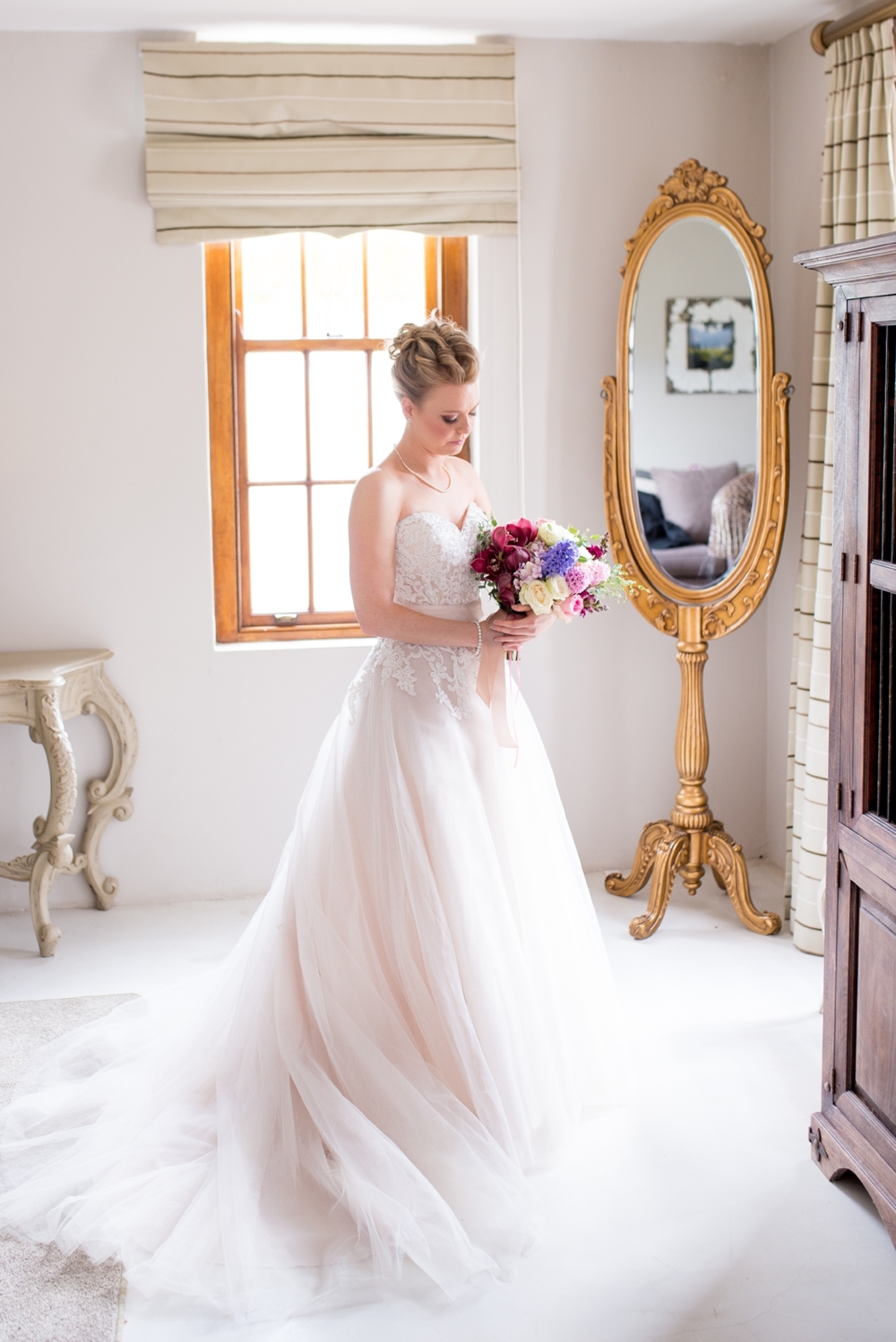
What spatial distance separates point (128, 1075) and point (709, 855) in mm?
1997

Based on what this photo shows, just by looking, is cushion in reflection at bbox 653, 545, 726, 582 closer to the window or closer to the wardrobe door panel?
the window

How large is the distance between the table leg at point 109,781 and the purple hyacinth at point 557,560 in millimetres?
1916

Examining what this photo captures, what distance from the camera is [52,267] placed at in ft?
12.3

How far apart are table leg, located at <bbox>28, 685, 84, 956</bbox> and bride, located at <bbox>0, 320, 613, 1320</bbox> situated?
84cm

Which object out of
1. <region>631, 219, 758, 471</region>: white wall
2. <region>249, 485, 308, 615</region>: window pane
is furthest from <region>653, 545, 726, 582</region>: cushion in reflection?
<region>249, 485, 308, 615</region>: window pane

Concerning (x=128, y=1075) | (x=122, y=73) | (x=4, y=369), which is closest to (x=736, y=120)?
(x=122, y=73)

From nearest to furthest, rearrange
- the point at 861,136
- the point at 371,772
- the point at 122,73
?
1. the point at 371,772
2. the point at 861,136
3. the point at 122,73

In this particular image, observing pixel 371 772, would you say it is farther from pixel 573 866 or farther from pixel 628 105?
pixel 628 105

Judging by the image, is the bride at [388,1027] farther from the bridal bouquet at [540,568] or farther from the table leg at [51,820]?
the table leg at [51,820]

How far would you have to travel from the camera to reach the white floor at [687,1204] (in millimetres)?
1984

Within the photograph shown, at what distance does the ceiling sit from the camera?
3.48 metres

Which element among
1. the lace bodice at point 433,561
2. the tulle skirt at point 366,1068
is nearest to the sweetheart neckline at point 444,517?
the lace bodice at point 433,561

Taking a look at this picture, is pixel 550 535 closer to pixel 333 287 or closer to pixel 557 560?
pixel 557 560

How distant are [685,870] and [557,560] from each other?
5.70ft
